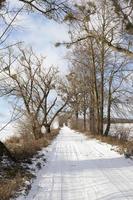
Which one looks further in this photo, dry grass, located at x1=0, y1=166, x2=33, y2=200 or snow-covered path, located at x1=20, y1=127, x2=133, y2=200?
snow-covered path, located at x1=20, y1=127, x2=133, y2=200

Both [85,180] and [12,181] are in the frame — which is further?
[85,180]

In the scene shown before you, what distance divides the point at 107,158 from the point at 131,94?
25.7 m

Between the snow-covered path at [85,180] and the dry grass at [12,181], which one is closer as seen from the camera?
the dry grass at [12,181]

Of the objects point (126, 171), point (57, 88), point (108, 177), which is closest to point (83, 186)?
point (108, 177)

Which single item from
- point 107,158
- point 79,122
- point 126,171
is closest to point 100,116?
point 107,158

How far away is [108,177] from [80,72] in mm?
34500

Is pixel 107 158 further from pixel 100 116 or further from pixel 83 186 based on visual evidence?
pixel 100 116

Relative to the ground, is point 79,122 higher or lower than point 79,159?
higher

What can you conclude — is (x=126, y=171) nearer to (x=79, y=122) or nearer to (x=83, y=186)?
(x=83, y=186)

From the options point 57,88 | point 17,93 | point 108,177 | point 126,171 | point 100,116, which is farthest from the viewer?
point 57,88

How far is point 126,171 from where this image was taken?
497 inches

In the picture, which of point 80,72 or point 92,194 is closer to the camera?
point 92,194

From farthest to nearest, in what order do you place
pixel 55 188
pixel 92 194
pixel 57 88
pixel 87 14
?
pixel 57 88 → pixel 87 14 → pixel 55 188 → pixel 92 194

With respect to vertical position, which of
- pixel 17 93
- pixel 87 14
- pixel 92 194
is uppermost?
pixel 87 14
